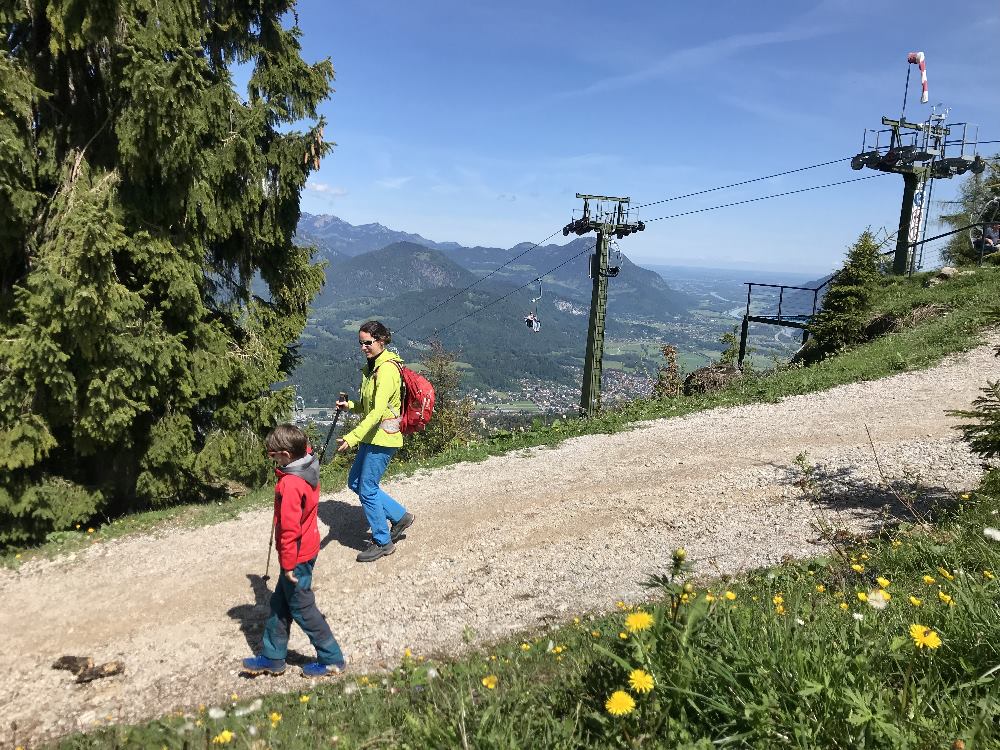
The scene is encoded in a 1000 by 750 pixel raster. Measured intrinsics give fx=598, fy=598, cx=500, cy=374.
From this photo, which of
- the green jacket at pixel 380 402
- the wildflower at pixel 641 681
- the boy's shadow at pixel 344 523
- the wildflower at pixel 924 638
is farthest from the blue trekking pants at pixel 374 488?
the wildflower at pixel 924 638

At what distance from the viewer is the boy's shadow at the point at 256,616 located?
5352mm

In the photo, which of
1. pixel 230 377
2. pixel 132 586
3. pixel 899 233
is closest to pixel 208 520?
pixel 132 586

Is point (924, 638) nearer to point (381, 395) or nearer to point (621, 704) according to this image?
point (621, 704)

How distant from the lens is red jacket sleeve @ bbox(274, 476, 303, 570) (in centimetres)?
468

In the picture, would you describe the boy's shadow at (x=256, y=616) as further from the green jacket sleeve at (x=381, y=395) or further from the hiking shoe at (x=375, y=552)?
the green jacket sleeve at (x=381, y=395)

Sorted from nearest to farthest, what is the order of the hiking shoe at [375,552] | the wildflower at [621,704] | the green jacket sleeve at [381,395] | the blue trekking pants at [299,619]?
the wildflower at [621,704], the blue trekking pants at [299,619], the green jacket sleeve at [381,395], the hiking shoe at [375,552]

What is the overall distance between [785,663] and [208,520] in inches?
319

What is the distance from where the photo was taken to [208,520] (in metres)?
8.41

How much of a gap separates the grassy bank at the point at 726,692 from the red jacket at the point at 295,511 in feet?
4.46

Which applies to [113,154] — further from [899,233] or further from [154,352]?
[899,233]

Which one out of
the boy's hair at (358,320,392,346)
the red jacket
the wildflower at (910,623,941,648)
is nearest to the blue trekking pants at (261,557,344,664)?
the red jacket

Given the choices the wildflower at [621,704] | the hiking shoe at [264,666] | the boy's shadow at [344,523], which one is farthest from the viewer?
the boy's shadow at [344,523]

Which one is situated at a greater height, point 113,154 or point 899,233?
point 899,233

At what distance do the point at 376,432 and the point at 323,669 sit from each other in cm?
231
